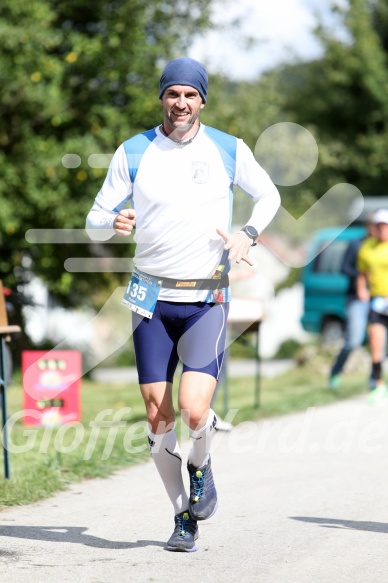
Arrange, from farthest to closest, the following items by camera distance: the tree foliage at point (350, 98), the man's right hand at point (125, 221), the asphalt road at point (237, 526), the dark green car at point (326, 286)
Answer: the tree foliage at point (350, 98) → the dark green car at point (326, 286) → the man's right hand at point (125, 221) → the asphalt road at point (237, 526)

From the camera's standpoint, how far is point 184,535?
16.9 feet

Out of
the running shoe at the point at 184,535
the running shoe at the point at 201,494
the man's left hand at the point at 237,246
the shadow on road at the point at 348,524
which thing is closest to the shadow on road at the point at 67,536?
the running shoe at the point at 184,535

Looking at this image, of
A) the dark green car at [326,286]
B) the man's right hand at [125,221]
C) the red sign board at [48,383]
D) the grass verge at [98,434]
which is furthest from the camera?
the dark green car at [326,286]

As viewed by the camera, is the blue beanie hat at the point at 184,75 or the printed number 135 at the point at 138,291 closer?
the blue beanie hat at the point at 184,75

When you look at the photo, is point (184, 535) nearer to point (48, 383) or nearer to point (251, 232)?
point (251, 232)

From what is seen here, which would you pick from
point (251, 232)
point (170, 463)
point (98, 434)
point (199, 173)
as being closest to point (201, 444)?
point (170, 463)

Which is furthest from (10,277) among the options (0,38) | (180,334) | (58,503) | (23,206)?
(180,334)

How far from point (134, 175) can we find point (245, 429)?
5.09 m

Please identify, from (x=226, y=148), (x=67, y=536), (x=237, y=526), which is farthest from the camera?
(x=237, y=526)

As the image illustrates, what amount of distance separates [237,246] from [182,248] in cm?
28

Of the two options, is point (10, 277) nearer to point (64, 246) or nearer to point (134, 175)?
point (64, 246)

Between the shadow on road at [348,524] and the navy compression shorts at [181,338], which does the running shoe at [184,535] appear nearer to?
the navy compression shorts at [181,338]

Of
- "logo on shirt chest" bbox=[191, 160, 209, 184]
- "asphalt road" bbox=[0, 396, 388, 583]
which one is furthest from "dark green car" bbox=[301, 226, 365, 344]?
"logo on shirt chest" bbox=[191, 160, 209, 184]

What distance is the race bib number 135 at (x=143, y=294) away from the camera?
507 centimetres
